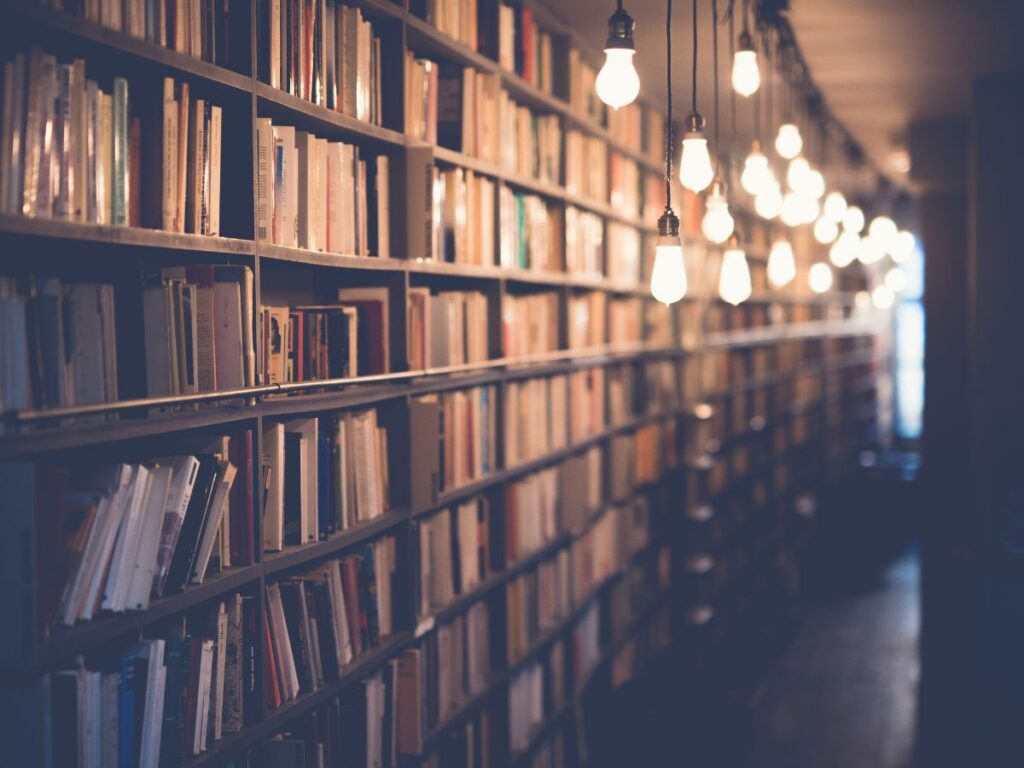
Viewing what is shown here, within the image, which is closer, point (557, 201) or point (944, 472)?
point (557, 201)

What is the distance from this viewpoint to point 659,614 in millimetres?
6246

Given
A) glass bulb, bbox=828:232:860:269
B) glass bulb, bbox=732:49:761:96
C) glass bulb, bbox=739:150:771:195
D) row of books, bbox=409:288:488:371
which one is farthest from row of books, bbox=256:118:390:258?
glass bulb, bbox=828:232:860:269

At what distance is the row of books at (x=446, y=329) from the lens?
3.22 m

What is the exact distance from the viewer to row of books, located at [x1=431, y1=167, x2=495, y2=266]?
132 inches

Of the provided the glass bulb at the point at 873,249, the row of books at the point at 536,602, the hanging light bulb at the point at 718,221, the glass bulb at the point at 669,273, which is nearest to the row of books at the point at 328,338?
the glass bulb at the point at 669,273

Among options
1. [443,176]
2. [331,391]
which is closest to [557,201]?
[443,176]

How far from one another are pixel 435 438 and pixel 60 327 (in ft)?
4.93

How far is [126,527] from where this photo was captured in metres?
1.91

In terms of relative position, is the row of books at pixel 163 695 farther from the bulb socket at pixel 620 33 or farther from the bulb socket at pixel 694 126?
the bulb socket at pixel 694 126

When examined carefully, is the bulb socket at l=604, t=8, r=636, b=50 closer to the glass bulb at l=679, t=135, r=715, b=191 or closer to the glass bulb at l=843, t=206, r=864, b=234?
the glass bulb at l=679, t=135, r=715, b=191

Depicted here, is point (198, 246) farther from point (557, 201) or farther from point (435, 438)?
point (557, 201)

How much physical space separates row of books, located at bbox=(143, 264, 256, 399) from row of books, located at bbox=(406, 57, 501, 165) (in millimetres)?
1051

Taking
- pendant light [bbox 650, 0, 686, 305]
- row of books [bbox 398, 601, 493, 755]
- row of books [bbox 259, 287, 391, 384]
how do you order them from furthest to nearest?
row of books [bbox 398, 601, 493, 755] < pendant light [bbox 650, 0, 686, 305] < row of books [bbox 259, 287, 391, 384]

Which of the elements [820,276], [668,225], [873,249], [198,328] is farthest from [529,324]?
[873,249]
